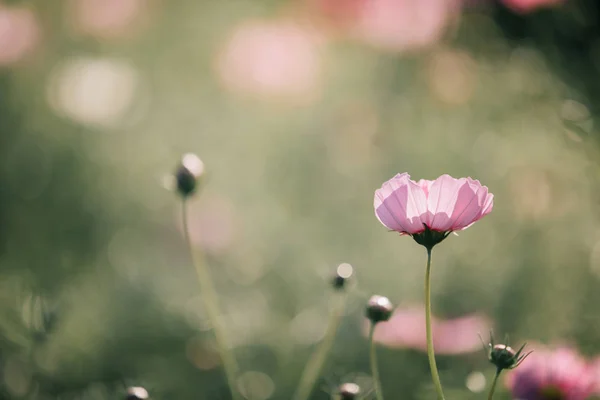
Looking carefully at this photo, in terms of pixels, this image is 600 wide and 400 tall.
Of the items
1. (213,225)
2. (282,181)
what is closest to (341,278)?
(213,225)

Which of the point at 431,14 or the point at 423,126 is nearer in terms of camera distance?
the point at 431,14

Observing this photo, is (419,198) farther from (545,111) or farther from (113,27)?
(113,27)

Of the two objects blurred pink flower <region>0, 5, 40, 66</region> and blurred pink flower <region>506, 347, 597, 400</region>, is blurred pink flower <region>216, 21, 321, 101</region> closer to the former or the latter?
blurred pink flower <region>0, 5, 40, 66</region>

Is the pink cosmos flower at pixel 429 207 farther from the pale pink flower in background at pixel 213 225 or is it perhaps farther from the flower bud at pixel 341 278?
the pale pink flower in background at pixel 213 225

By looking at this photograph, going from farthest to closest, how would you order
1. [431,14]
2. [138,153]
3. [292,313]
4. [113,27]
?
[113,27], [138,153], [431,14], [292,313]

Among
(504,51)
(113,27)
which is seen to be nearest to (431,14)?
(504,51)

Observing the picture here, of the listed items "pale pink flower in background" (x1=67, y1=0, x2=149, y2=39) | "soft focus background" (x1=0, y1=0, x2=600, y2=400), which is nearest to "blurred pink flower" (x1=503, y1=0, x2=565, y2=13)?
"soft focus background" (x1=0, y1=0, x2=600, y2=400)
